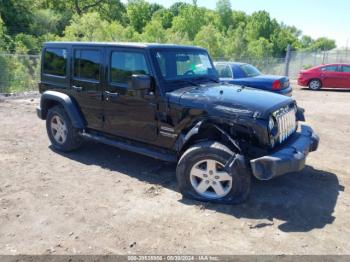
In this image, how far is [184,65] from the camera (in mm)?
5461

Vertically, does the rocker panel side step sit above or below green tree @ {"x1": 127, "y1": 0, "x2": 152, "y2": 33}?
below

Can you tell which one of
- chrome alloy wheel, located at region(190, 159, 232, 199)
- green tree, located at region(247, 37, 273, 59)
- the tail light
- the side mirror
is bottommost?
chrome alloy wheel, located at region(190, 159, 232, 199)

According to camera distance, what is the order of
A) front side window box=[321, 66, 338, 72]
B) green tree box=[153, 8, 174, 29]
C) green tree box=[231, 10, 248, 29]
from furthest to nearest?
green tree box=[231, 10, 248, 29]
green tree box=[153, 8, 174, 29]
front side window box=[321, 66, 338, 72]

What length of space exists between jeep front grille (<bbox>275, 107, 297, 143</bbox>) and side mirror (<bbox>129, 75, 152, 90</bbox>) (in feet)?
5.64

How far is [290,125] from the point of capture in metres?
5.07

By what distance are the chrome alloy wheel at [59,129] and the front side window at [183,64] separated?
7.79ft

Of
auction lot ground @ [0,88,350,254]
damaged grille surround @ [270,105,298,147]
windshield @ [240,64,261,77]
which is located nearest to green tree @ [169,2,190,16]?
windshield @ [240,64,261,77]

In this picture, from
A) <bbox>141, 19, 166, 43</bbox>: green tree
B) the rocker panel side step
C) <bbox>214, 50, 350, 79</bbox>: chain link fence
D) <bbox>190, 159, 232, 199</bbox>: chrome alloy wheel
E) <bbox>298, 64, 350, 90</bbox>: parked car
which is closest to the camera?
<bbox>190, 159, 232, 199</bbox>: chrome alloy wheel

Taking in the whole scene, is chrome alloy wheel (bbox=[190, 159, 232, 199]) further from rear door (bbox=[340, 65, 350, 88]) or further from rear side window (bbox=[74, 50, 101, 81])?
rear door (bbox=[340, 65, 350, 88])

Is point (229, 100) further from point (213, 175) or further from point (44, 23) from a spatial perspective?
point (44, 23)

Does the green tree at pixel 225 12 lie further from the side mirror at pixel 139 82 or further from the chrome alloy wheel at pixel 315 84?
the side mirror at pixel 139 82

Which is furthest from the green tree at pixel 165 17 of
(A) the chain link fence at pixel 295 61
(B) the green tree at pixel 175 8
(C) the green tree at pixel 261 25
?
(A) the chain link fence at pixel 295 61

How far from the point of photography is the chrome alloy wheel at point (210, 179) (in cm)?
448

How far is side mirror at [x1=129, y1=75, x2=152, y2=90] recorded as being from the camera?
4.64m
